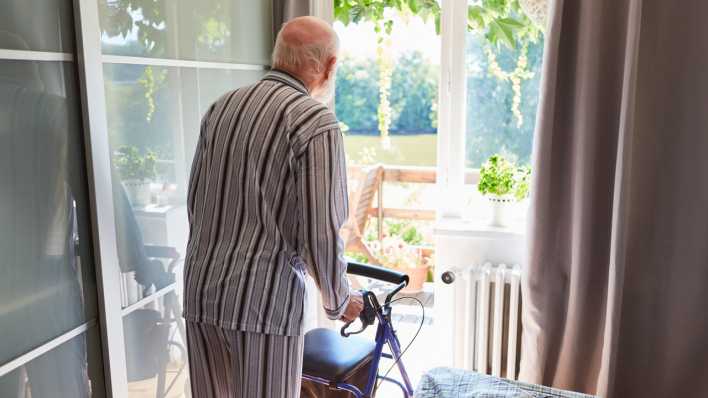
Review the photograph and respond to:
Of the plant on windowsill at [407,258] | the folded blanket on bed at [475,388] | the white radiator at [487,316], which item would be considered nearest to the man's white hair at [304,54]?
the folded blanket on bed at [475,388]

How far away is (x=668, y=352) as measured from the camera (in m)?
2.26

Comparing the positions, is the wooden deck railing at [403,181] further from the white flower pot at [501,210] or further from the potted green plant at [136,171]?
the potted green plant at [136,171]

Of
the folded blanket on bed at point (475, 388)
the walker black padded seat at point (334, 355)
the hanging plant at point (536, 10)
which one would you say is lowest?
the folded blanket on bed at point (475, 388)

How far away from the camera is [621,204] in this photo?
2123 mm

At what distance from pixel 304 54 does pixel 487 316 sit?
1385mm

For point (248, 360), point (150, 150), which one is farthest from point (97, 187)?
point (248, 360)

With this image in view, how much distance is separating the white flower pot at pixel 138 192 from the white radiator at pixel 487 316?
1.28 meters

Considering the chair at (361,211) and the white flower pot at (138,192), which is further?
the chair at (361,211)

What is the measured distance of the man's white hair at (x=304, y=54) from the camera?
1660mm

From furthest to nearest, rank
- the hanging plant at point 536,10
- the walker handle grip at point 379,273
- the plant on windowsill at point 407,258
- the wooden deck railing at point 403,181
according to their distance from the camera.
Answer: the wooden deck railing at point 403,181
the plant on windowsill at point 407,258
the hanging plant at point 536,10
the walker handle grip at point 379,273

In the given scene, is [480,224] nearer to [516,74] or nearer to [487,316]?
[487,316]

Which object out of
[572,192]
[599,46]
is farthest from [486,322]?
[599,46]

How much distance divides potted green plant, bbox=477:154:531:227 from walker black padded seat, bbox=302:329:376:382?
86cm

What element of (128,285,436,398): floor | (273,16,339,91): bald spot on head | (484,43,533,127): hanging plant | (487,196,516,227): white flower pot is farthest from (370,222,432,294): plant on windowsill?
(273,16,339,91): bald spot on head
